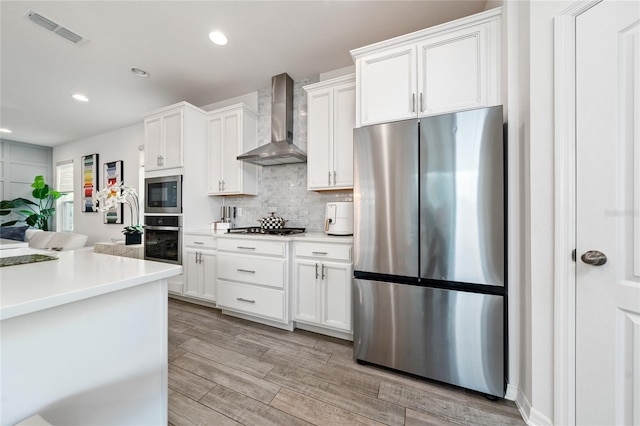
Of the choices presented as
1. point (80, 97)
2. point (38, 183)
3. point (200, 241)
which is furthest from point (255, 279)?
point (38, 183)

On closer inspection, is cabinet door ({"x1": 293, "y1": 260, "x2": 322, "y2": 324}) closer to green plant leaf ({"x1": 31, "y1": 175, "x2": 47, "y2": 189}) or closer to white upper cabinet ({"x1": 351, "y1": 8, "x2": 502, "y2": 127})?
white upper cabinet ({"x1": 351, "y1": 8, "x2": 502, "y2": 127})

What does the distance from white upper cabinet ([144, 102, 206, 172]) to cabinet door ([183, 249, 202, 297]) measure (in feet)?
3.77

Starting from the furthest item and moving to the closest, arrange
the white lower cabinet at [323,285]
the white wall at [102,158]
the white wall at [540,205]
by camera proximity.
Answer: the white wall at [102,158], the white lower cabinet at [323,285], the white wall at [540,205]

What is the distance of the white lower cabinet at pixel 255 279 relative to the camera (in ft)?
7.31

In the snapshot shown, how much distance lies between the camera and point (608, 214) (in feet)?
3.40

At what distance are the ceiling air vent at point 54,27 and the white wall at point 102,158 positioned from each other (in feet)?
7.73

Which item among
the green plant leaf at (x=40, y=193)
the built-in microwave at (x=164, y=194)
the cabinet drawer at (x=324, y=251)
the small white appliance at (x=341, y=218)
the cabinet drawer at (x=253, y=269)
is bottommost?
the cabinet drawer at (x=253, y=269)

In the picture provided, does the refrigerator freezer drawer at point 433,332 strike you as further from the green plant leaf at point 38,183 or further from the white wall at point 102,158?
the green plant leaf at point 38,183

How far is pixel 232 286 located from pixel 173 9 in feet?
8.35

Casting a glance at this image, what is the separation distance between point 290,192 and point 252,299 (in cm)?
136

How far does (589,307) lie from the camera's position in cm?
108

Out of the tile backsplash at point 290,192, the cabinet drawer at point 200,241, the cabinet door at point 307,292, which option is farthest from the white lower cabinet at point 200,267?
the cabinet door at point 307,292

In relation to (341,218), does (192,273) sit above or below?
below

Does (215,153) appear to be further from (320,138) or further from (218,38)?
(320,138)
